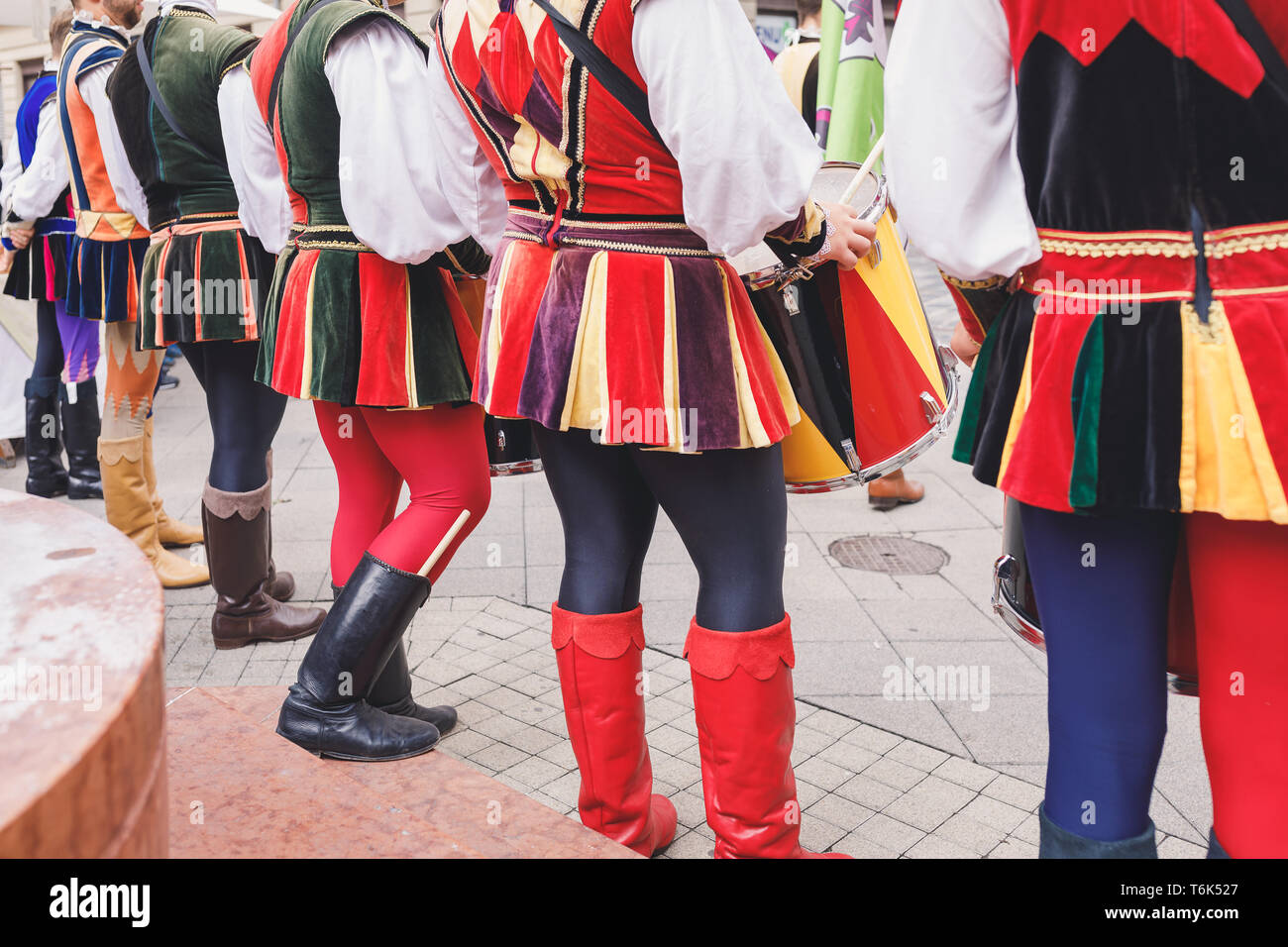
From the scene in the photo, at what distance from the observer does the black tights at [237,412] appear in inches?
140

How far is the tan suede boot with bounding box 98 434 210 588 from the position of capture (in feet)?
14.0

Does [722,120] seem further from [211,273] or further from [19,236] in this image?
[19,236]

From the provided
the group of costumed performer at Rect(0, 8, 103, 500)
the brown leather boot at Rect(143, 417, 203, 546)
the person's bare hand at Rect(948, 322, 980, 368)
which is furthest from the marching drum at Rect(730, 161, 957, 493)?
the group of costumed performer at Rect(0, 8, 103, 500)

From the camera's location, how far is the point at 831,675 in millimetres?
3389

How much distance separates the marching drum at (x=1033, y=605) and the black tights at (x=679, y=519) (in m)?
0.41

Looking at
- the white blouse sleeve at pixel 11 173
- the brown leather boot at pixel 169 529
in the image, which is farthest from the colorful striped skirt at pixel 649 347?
the white blouse sleeve at pixel 11 173

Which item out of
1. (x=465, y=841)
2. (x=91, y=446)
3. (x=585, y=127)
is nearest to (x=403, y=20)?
(x=585, y=127)

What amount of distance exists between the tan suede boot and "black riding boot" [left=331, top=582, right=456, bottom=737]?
60.9 inches

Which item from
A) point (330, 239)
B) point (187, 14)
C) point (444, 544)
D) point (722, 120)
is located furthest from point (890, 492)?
point (722, 120)

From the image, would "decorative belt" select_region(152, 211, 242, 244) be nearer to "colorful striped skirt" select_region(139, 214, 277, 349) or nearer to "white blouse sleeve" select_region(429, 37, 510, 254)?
"colorful striped skirt" select_region(139, 214, 277, 349)

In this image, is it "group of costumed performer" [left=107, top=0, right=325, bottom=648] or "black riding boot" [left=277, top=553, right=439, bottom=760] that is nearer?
"black riding boot" [left=277, top=553, right=439, bottom=760]

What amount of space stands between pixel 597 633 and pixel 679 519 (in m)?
0.28

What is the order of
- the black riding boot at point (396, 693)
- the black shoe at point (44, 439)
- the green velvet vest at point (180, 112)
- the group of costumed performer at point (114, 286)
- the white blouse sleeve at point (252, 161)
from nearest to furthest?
the black riding boot at point (396, 693)
the white blouse sleeve at point (252, 161)
the green velvet vest at point (180, 112)
the group of costumed performer at point (114, 286)
the black shoe at point (44, 439)

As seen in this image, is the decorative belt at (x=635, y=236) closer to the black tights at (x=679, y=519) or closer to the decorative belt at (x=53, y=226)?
the black tights at (x=679, y=519)
